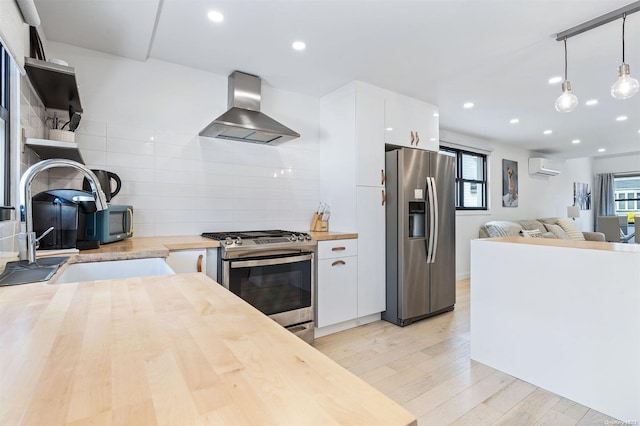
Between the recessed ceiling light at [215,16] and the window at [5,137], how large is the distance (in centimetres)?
109

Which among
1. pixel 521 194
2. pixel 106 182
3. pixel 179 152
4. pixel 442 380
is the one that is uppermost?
pixel 179 152

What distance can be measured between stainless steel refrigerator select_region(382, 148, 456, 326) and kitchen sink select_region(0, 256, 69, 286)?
264 cm

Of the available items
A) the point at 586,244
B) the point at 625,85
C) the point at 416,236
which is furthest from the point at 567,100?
the point at 416,236

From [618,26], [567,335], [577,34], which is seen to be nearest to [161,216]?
[567,335]

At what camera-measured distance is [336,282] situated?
2951mm

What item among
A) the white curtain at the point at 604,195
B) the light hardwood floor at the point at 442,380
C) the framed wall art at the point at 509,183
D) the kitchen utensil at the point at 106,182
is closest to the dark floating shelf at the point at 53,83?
the kitchen utensil at the point at 106,182

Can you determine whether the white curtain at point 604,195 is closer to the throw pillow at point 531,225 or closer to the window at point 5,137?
the throw pillow at point 531,225

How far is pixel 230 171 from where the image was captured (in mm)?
3033

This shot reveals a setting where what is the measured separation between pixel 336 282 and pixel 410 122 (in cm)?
194

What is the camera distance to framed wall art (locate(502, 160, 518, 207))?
5.98 m

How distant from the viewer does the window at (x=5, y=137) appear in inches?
63.0

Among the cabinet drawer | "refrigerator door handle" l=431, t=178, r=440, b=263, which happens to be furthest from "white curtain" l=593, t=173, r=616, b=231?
the cabinet drawer

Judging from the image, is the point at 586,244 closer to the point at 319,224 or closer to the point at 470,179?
the point at 319,224

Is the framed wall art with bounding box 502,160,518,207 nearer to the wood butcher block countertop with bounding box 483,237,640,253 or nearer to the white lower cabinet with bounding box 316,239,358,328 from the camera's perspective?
the wood butcher block countertop with bounding box 483,237,640,253
